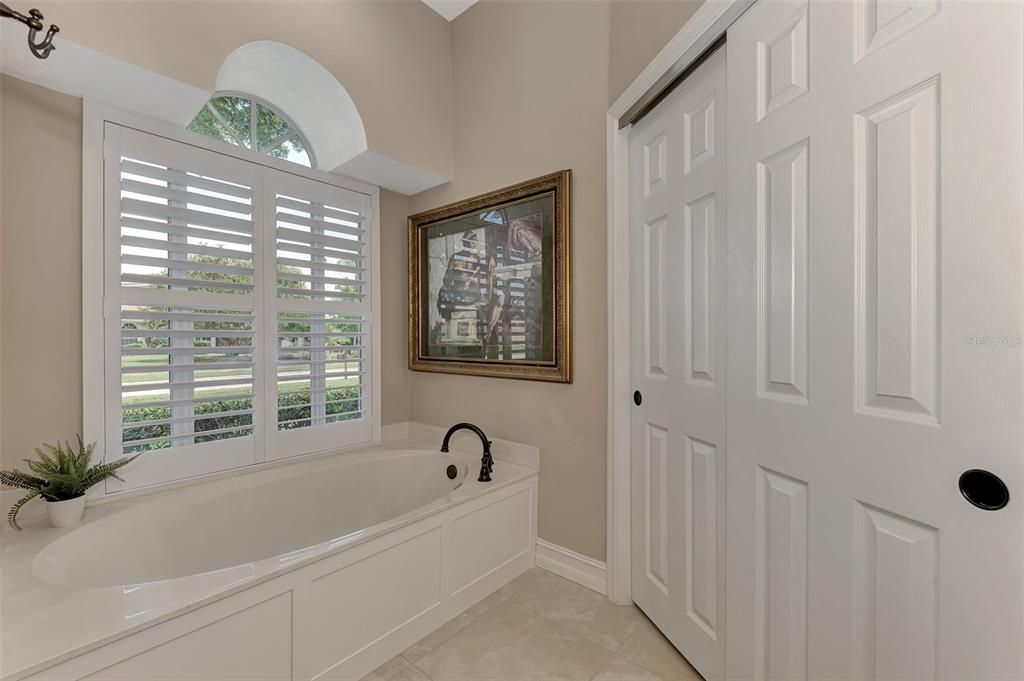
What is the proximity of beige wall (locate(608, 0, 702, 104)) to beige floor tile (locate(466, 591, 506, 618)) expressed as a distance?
7.32 feet

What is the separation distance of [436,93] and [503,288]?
1.23 meters

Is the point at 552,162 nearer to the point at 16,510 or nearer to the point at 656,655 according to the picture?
the point at 656,655

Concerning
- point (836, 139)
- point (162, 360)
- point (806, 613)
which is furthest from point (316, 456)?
point (836, 139)

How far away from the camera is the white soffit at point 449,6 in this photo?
2.53 m

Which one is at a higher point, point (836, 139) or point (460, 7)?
point (460, 7)

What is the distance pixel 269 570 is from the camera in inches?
50.8

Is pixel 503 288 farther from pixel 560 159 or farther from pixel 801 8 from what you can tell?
pixel 801 8

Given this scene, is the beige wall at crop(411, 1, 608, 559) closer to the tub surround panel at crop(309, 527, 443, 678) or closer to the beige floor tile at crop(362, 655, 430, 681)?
the tub surround panel at crop(309, 527, 443, 678)

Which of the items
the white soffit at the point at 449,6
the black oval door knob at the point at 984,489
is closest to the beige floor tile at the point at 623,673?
the black oval door knob at the point at 984,489

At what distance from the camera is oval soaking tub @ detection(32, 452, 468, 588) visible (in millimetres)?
1530

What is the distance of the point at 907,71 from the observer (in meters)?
0.87

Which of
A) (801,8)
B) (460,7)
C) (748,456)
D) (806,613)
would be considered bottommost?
(806,613)

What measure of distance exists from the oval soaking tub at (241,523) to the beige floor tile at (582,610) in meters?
0.65

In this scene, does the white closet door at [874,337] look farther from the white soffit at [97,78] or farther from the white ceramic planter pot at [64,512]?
the white ceramic planter pot at [64,512]
